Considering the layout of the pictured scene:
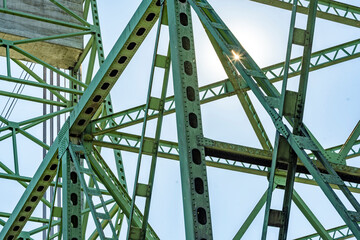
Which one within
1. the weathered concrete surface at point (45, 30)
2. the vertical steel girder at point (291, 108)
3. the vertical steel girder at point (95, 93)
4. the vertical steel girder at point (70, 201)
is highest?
the weathered concrete surface at point (45, 30)

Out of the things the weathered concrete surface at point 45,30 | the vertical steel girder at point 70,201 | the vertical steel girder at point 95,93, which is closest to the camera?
the vertical steel girder at point 95,93

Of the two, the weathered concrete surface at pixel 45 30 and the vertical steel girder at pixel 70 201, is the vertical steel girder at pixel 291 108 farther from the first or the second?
the weathered concrete surface at pixel 45 30

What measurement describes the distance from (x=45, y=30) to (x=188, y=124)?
51.8 feet

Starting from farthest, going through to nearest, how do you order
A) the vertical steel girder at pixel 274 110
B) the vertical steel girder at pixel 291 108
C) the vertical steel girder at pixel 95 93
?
the vertical steel girder at pixel 95 93
the vertical steel girder at pixel 291 108
the vertical steel girder at pixel 274 110

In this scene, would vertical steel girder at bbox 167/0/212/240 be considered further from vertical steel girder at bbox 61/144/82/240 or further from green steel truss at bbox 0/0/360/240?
vertical steel girder at bbox 61/144/82/240

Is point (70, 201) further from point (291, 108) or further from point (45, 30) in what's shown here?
point (45, 30)

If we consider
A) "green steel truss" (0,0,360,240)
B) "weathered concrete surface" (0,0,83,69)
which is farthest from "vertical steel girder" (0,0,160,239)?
"weathered concrete surface" (0,0,83,69)

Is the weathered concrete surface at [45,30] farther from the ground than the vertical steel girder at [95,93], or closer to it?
farther from the ground

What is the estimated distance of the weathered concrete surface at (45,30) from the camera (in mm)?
27922

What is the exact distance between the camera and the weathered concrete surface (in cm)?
2792

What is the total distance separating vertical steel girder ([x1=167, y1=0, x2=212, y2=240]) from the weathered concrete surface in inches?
548

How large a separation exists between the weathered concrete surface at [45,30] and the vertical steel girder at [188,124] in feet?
45.7

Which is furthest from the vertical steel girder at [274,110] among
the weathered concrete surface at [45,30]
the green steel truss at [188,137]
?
the weathered concrete surface at [45,30]

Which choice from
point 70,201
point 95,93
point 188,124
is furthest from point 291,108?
point 70,201
